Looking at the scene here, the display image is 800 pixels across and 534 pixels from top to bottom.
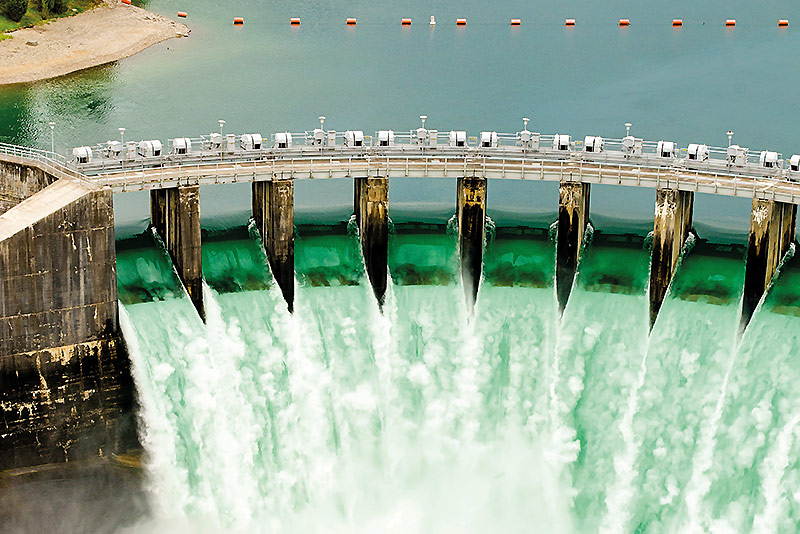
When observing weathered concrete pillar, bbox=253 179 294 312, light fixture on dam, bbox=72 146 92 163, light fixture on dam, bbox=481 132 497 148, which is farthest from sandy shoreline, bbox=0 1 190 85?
light fixture on dam, bbox=481 132 497 148

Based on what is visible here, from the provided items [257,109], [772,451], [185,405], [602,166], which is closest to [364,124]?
[257,109]

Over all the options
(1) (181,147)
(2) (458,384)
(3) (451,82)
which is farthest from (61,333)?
(3) (451,82)

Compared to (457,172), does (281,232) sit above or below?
below

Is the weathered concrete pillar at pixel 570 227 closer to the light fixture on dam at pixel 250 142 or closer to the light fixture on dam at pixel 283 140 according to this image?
the light fixture on dam at pixel 283 140

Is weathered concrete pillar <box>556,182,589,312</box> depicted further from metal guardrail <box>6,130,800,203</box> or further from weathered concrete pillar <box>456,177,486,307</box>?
weathered concrete pillar <box>456,177,486,307</box>

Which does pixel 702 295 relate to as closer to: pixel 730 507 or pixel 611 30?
pixel 730 507

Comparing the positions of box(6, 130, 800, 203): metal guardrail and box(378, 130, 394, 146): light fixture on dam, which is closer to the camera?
box(6, 130, 800, 203): metal guardrail

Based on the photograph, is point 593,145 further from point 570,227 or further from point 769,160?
point 769,160
